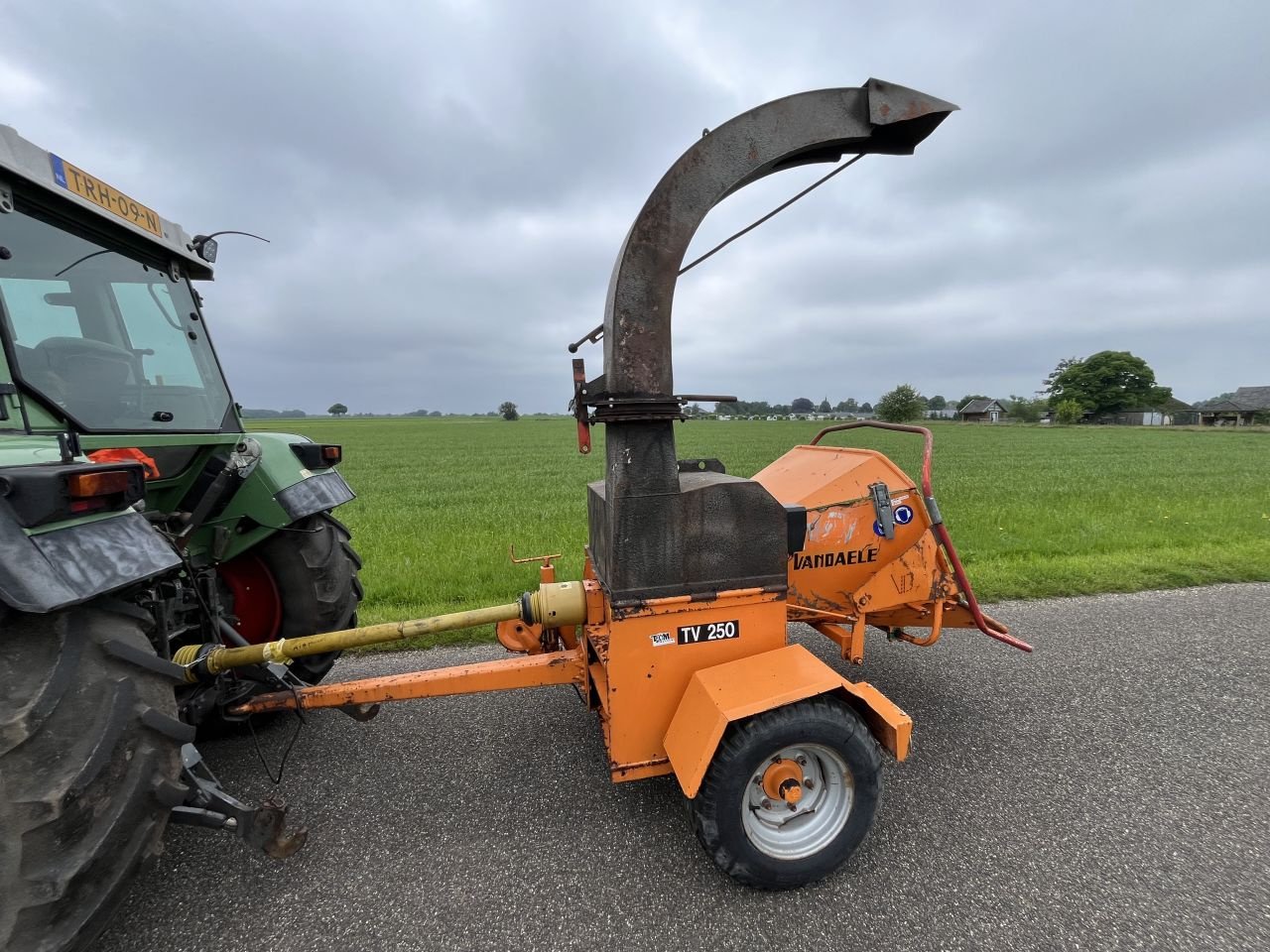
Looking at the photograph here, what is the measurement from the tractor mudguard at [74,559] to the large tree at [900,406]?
5931cm

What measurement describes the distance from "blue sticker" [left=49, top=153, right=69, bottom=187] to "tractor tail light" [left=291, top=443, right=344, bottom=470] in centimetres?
142

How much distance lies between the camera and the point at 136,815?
161cm

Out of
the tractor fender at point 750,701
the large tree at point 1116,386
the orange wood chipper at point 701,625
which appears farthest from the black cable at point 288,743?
the large tree at point 1116,386

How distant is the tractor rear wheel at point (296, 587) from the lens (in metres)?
2.98

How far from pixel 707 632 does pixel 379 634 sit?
4.35 ft

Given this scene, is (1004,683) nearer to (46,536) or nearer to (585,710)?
(585,710)

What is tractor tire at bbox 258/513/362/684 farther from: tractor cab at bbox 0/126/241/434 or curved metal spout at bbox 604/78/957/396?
curved metal spout at bbox 604/78/957/396

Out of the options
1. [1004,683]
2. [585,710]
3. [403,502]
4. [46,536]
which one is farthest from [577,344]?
[403,502]

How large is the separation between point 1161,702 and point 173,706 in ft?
15.7

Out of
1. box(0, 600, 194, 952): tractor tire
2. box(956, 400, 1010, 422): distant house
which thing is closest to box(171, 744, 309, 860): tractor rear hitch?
box(0, 600, 194, 952): tractor tire

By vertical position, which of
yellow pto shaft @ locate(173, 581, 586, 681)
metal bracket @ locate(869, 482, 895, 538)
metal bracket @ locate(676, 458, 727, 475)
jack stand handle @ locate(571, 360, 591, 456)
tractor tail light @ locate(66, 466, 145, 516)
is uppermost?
jack stand handle @ locate(571, 360, 591, 456)

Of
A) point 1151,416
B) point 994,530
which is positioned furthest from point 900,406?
point 994,530

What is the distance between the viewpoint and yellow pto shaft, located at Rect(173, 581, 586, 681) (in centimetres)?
229

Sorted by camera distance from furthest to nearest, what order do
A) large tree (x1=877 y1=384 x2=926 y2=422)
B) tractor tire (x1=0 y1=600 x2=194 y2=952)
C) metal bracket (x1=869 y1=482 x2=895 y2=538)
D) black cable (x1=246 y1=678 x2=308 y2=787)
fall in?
large tree (x1=877 y1=384 x2=926 y2=422), metal bracket (x1=869 y1=482 x2=895 y2=538), black cable (x1=246 y1=678 x2=308 y2=787), tractor tire (x1=0 y1=600 x2=194 y2=952)
